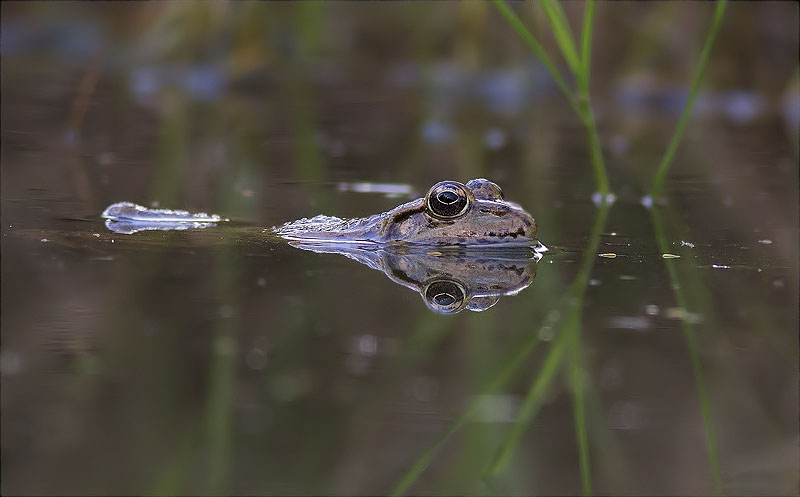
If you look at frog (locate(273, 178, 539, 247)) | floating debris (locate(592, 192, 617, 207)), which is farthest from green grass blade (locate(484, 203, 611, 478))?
floating debris (locate(592, 192, 617, 207))

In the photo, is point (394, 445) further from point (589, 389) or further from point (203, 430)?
point (589, 389)

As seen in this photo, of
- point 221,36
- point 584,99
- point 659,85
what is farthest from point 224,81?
point 584,99

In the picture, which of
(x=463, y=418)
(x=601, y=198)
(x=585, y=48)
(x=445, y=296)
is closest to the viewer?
(x=463, y=418)

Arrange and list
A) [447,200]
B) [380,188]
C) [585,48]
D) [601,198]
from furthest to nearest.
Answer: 1. [380,188]
2. [601,198]
3. [585,48]
4. [447,200]

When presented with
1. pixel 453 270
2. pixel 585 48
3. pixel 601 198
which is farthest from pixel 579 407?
pixel 601 198

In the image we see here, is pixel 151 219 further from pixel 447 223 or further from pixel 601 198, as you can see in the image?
pixel 601 198

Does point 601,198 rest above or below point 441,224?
above

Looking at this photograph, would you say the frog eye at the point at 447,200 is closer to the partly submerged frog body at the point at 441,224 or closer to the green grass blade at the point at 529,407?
the partly submerged frog body at the point at 441,224

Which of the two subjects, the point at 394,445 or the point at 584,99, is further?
the point at 584,99
